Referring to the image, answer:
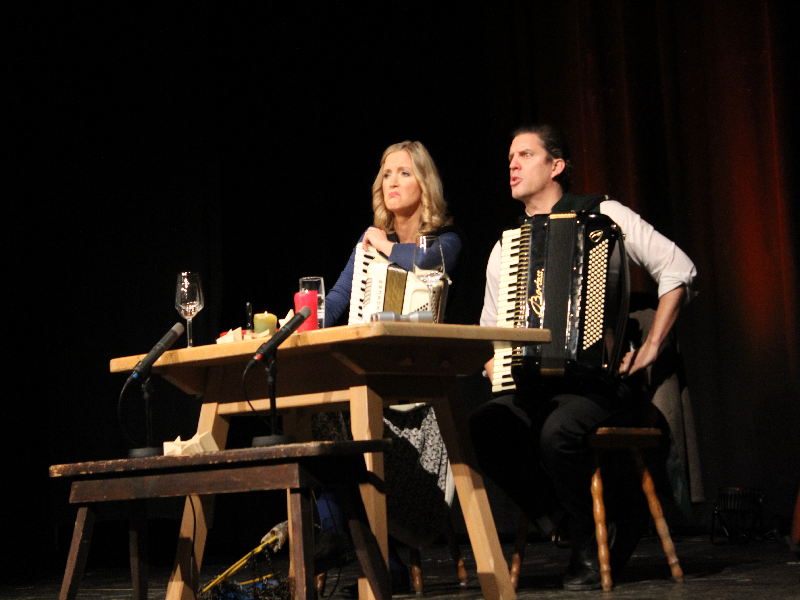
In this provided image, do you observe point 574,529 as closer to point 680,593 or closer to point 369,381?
point 680,593

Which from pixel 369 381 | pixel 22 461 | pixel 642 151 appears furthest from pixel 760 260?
pixel 22 461

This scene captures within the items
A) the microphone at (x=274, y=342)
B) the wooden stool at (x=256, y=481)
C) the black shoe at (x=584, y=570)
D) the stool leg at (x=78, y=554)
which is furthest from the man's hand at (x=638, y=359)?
the stool leg at (x=78, y=554)

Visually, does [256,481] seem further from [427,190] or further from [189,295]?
[427,190]

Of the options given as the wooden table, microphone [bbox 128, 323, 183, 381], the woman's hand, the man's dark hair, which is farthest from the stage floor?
the man's dark hair

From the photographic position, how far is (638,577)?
8.11ft

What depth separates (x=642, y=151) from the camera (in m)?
4.02

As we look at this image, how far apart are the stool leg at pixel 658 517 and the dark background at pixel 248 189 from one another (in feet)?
4.62

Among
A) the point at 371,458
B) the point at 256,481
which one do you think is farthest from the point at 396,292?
the point at 256,481

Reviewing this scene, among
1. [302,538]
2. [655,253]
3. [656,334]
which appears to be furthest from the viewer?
[655,253]

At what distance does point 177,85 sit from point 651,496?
2.66 metres

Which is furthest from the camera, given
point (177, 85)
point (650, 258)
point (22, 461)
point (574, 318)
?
point (177, 85)

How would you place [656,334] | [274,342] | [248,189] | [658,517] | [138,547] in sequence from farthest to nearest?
[248,189] → [656,334] → [658,517] → [138,547] → [274,342]

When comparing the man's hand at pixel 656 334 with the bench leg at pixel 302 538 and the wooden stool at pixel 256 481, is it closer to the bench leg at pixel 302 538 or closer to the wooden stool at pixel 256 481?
the wooden stool at pixel 256 481

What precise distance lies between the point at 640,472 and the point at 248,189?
2437 mm
